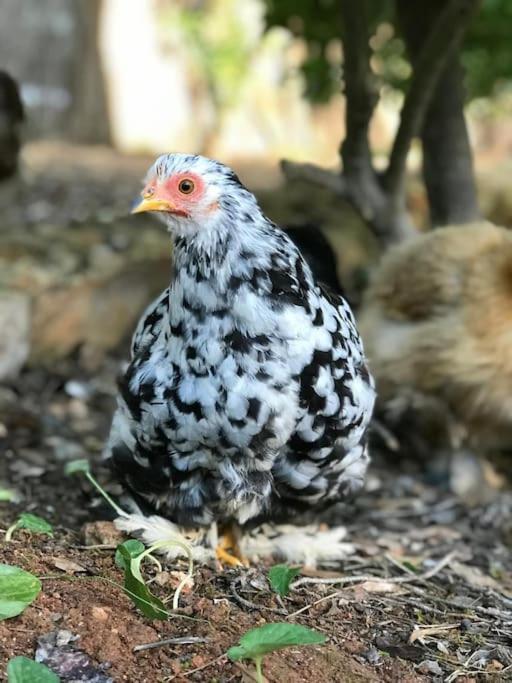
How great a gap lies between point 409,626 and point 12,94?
2.61 meters

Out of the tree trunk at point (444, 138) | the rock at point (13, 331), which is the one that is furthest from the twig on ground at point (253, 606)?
the tree trunk at point (444, 138)

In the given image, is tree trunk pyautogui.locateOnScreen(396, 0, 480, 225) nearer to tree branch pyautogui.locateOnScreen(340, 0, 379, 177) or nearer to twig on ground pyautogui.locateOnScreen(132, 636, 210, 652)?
tree branch pyautogui.locateOnScreen(340, 0, 379, 177)

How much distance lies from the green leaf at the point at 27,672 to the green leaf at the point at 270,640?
0.35 metres

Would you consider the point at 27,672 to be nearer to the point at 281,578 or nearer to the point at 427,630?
the point at 281,578

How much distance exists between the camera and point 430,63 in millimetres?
3377

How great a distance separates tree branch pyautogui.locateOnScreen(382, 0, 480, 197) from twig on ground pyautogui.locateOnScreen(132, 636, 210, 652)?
2.47m

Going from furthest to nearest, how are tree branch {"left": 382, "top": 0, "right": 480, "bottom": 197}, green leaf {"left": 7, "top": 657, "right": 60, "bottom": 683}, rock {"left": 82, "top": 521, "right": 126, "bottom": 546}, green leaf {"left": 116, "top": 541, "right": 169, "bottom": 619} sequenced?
tree branch {"left": 382, "top": 0, "right": 480, "bottom": 197} → rock {"left": 82, "top": 521, "right": 126, "bottom": 546} → green leaf {"left": 116, "top": 541, "right": 169, "bottom": 619} → green leaf {"left": 7, "top": 657, "right": 60, "bottom": 683}

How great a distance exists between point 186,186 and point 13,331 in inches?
84.4

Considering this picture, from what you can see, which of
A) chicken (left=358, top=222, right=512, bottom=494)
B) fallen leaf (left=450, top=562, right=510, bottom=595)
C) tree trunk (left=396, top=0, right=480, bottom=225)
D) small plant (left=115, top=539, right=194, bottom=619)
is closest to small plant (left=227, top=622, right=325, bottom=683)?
small plant (left=115, top=539, right=194, bottom=619)

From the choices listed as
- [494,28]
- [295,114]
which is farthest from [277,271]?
[295,114]

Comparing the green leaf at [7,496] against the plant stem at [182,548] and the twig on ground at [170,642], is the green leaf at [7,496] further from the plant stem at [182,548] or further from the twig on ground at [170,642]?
the twig on ground at [170,642]

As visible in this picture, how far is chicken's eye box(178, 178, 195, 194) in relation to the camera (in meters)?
1.98

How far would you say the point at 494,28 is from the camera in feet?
13.2

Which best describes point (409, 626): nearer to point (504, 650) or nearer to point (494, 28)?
point (504, 650)
